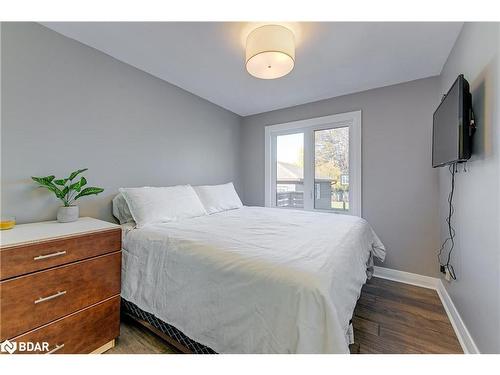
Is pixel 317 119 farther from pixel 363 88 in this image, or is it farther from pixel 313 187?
pixel 313 187

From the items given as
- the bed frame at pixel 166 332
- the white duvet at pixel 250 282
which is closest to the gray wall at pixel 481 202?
the white duvet at pixel 250 282

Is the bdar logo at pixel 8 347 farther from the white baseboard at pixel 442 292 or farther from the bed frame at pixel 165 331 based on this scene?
the white baseboard at pixel 442 292

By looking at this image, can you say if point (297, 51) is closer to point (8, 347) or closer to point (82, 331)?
point (82, 331)

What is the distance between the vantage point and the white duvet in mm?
900

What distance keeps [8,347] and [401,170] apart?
11.4ft

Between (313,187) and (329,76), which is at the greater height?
(329,76)

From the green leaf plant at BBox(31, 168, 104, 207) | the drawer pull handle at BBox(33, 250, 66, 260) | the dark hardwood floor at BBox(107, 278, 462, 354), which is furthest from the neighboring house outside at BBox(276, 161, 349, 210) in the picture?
the drawer pull handle at BBox(33, 250, 66, 260)

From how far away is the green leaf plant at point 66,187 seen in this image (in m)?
1.54

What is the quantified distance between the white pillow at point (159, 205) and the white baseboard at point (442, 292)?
2.26m

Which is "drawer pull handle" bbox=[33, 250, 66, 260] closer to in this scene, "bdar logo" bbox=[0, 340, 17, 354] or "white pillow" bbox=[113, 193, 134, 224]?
"bdar logo" bbox=[0, 340, 17, 354]

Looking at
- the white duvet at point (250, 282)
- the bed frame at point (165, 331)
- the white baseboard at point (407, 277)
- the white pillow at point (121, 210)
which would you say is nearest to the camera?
the white duvet at point (250, 282)
